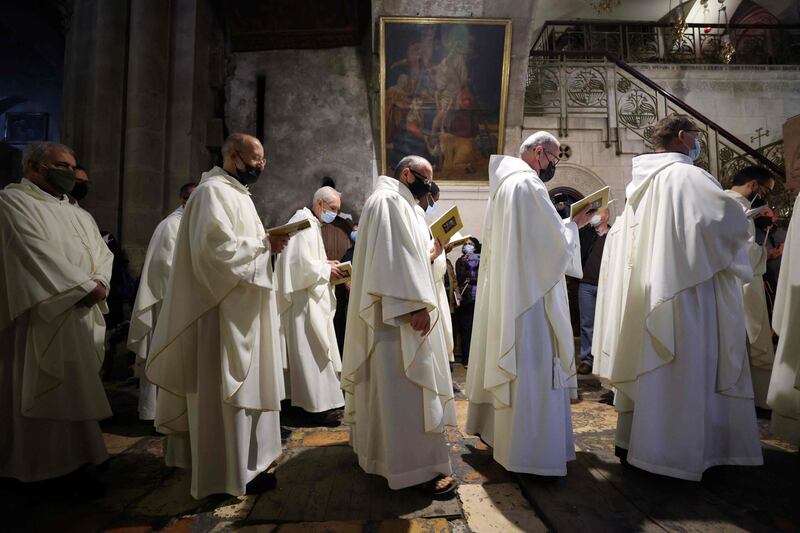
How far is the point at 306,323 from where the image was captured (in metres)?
3.91

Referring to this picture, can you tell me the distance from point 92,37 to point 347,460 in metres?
6.70

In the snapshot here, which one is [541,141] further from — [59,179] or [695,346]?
[59,179]

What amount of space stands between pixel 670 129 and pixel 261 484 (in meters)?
3.19

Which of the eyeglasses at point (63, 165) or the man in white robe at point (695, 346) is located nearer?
the man in white robe at point (695, 346)

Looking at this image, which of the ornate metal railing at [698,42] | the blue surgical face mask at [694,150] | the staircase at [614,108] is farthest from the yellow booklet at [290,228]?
the ornate metal railing at [698,42]

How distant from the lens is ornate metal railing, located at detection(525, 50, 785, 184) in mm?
8594

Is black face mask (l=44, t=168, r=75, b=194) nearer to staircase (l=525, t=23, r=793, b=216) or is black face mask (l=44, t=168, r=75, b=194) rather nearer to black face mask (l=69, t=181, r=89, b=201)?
black face mask (l=69, t=181, r=89, b=201)

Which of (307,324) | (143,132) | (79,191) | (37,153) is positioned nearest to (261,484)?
(307,324)

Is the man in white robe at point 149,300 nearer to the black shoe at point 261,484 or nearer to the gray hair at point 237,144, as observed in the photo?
the gray hair at point 237,144

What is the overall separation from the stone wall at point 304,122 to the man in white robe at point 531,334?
15.4 ft

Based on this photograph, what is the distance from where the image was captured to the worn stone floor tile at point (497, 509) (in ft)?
6.77

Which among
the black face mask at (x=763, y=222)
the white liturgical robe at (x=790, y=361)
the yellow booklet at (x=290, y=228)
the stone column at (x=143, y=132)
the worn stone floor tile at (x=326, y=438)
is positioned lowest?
the worn stone floor tile at (x=326, y=438)

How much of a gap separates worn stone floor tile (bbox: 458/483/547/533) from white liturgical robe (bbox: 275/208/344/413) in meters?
1.69

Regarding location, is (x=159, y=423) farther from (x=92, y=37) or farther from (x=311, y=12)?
(x=311, y=12)
